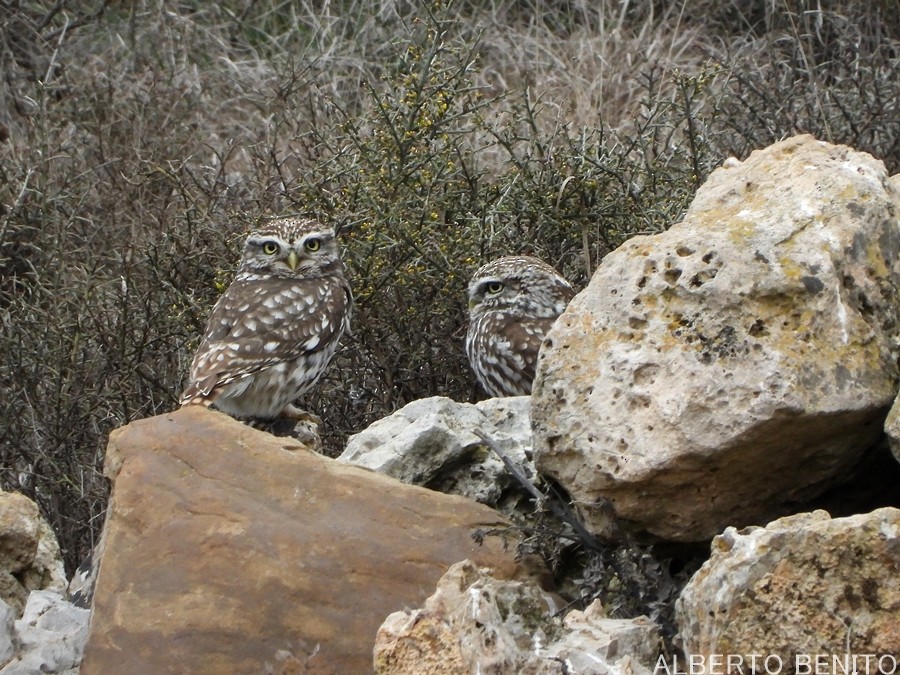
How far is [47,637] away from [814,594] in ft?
7.58

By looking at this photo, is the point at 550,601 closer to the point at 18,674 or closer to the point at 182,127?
the point at 18,674

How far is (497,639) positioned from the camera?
319 centimetres

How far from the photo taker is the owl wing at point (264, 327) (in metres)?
5.45

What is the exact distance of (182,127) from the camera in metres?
8.89

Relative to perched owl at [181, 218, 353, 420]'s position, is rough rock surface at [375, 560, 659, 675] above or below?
above

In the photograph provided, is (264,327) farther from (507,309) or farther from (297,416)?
(507,309)

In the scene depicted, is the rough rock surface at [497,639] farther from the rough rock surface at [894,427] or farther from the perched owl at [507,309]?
the perched owl at [507,309]

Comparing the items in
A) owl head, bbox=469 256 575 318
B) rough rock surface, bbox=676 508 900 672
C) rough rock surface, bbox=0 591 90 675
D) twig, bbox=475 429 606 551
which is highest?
rough rock surface, bbox=676 508 900 672

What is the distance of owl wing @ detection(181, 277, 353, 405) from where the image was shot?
5445 mm

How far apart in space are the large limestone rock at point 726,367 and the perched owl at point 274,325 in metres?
1.97

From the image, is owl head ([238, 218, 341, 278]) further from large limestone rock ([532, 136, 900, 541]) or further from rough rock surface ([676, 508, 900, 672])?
rough rock surface ([676, 508, 900, 672])

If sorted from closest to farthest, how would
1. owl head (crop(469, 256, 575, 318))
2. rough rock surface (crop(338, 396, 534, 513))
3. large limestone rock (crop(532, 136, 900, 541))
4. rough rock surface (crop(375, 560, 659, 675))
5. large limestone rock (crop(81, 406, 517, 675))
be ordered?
rough rock surface (crop(375, 560, 659, 675)) < large limestone rock (crop(532, 136, 900, 541)) < large limestone rock (crop(81, 406, 517, 675)) < rough rock surface (crop(338, 396, 534, 513)) < owl head (crop(469, 256, 575, 318))

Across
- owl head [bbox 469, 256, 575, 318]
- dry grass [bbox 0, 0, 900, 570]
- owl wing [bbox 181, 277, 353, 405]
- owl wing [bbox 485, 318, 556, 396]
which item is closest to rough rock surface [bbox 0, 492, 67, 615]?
owl wing [bbox 181, 277, 353, 405]

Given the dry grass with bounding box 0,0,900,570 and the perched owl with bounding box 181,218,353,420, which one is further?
the dry grass with bounding box 0,0,900,570
